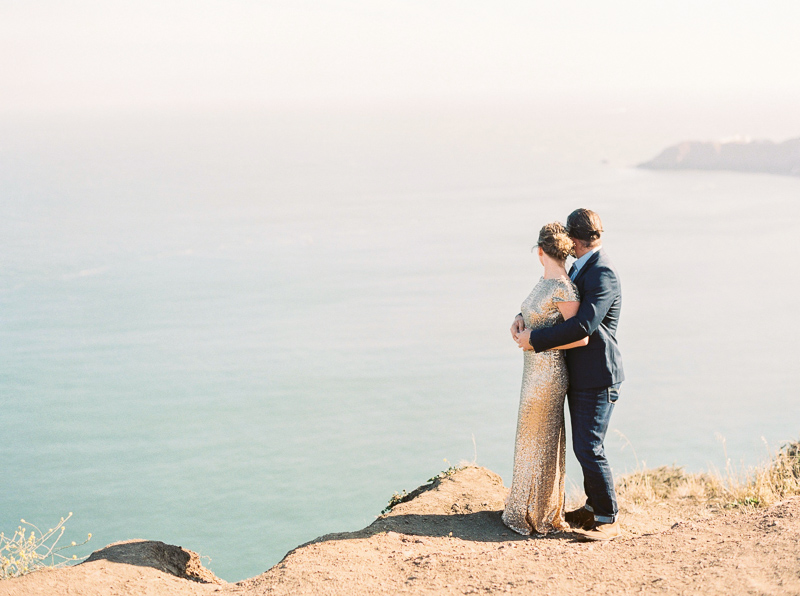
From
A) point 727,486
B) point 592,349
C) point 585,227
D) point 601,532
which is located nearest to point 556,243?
point 585,227

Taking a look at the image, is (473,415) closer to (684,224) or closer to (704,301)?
(704,301)

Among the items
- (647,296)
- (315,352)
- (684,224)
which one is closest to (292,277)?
(315,352)

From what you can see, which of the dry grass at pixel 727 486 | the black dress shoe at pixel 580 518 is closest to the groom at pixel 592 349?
the black dress shoe at pixel 580 518

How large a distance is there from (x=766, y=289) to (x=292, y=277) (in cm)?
5222

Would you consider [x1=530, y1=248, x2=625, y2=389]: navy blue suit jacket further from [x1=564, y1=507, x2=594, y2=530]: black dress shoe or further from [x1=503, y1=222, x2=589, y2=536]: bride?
[x1=564, y1=507, x2=594, y2=530]: black dress shoe

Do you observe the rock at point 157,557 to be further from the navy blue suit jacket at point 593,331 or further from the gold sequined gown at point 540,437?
the navy blue suit jacket at point 593,331

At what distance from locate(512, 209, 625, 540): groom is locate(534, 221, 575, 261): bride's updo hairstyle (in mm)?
88

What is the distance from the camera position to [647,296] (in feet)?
240

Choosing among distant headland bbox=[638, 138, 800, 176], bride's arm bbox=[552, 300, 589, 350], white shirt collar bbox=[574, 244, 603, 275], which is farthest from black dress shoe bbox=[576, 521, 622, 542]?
distant headland bbox=[638, 138, 800, 176]

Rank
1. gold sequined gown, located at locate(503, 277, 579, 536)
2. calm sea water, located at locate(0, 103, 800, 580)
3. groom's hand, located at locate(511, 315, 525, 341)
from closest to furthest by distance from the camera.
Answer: gold sequined gown, located at locate(503, 277, 579, 536), groom's hand, located at locate(511, 315, 525, 341), calm sea water, located at locate(0, 103, 800, 580)

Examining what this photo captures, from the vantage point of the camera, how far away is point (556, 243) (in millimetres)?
4699

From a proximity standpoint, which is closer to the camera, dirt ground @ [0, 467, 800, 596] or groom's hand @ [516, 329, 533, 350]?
dirt ground @ [0, 467, 800, 596]

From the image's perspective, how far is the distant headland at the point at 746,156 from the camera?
122688mm

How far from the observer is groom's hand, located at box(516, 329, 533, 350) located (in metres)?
4.77
